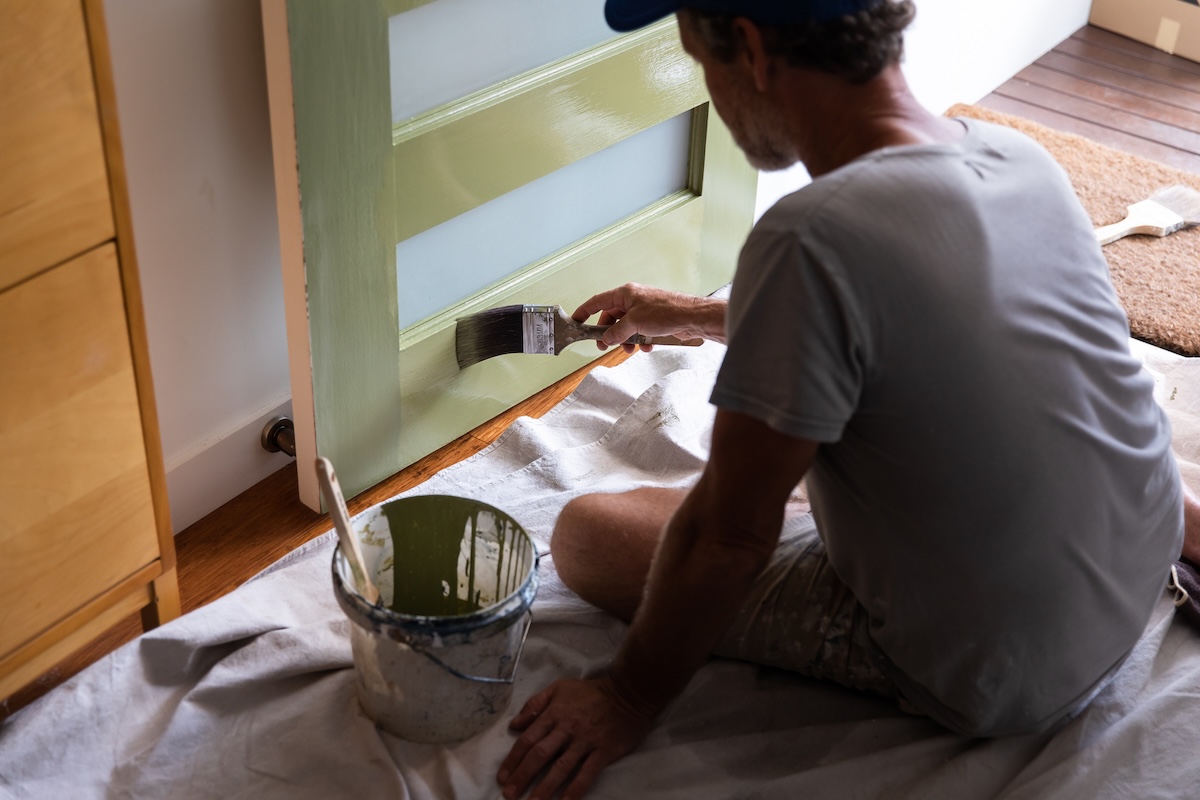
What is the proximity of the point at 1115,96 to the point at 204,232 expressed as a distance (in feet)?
8.95

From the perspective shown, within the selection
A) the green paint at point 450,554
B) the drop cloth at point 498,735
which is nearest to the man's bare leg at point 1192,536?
the drop cloth at point 498,735

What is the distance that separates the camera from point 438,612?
152 centimetres

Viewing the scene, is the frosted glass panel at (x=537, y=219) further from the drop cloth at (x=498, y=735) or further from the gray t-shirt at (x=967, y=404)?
the gray t-shirt at (x=967, y=404)

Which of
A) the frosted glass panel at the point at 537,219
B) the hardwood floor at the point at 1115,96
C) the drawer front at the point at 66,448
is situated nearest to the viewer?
the drawer front at the point at 66,448

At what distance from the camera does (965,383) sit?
41.7 inches

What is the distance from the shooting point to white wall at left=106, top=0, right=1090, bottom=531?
4.86 feet

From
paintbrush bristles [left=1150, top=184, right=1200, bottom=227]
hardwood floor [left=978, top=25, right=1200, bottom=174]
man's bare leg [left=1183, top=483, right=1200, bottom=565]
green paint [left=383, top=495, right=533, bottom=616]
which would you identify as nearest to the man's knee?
green paint [left=383, top=495, right=533, bottom=616]

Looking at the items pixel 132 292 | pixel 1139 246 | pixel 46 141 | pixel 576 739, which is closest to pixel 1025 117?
pixel 1139 246

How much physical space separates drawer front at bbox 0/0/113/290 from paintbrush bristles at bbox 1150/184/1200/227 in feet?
7.90

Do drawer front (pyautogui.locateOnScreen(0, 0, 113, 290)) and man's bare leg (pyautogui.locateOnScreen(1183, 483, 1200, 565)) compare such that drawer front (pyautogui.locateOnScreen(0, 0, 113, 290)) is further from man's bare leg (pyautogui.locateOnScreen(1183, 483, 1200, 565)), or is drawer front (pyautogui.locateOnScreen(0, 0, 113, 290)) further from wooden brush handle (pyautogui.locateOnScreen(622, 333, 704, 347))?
man's bare leg (pyautogui.locateOnScreen(1183, 483, 1200, 565))

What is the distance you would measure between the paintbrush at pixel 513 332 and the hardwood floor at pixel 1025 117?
0.60ft

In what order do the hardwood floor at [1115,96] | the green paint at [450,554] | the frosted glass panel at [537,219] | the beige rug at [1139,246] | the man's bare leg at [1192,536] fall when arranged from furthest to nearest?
1. the hardwood floor at [1115,96]
2. the beige rug at [1139,246]
3. the frosted glass panel at [537,219]
4. the man's bare leg at [1192,536]
5. the green paint at [450,554]

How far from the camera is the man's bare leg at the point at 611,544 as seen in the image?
1.50 meters

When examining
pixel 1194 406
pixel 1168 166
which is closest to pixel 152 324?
pixel 1194 406
